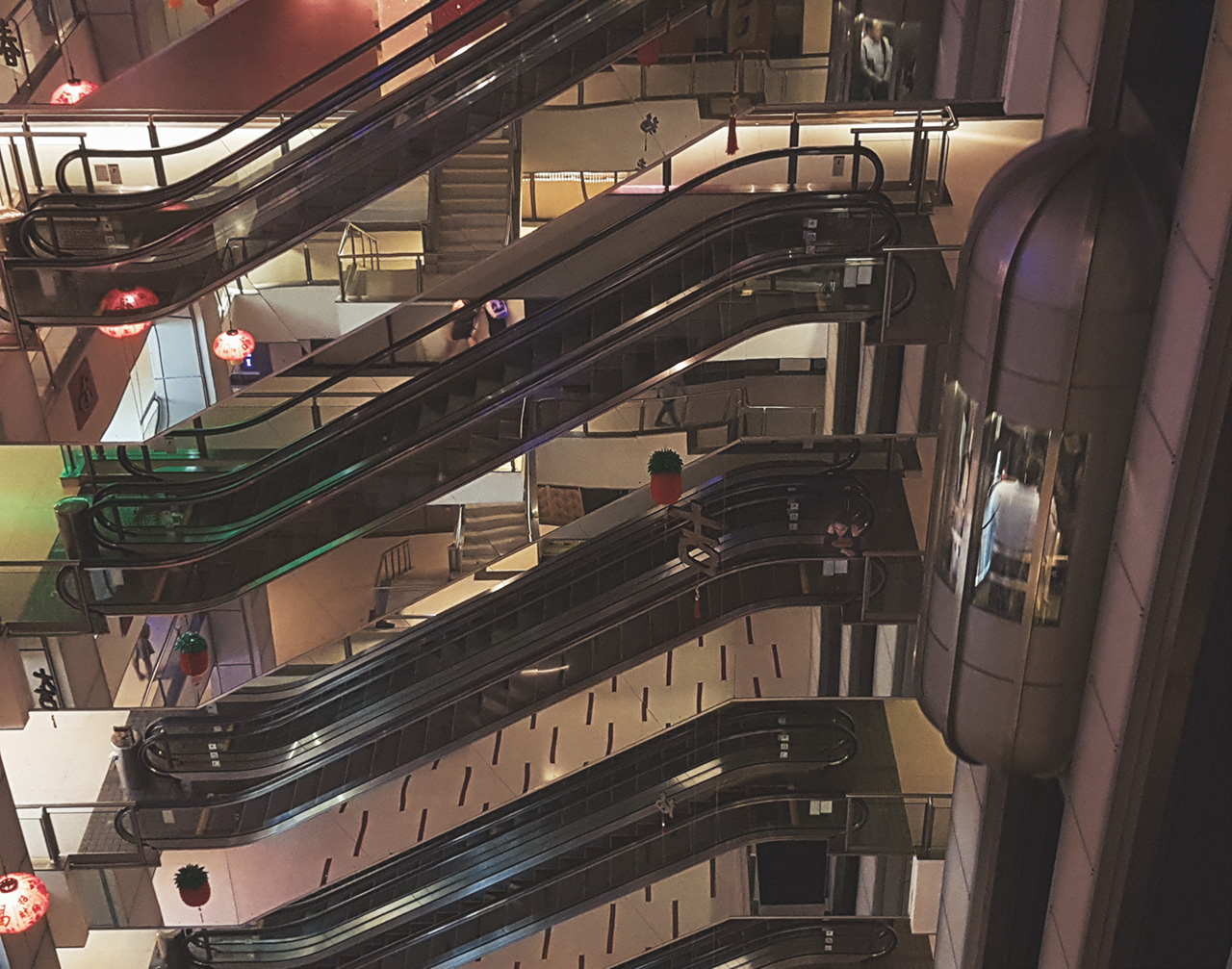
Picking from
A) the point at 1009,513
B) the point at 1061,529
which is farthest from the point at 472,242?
the point at 1061,529

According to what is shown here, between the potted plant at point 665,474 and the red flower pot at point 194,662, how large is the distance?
9.59ft

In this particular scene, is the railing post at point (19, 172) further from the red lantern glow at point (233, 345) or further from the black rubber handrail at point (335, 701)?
the black rubber handrail at point (335, 701)

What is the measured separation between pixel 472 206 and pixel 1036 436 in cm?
373

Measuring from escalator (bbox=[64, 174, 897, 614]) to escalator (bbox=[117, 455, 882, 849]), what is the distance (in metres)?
1.31

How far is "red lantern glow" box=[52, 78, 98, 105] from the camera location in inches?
401

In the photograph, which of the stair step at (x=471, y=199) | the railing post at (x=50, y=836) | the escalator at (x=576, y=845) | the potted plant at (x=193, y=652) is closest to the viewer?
the stair step at (x=471, y=199)

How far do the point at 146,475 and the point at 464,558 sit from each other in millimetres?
1921

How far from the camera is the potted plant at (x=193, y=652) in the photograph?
31.5ft

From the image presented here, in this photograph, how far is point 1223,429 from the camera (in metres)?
5.03

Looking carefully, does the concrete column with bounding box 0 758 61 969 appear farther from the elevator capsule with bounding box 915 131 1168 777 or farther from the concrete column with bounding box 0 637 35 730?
the elevator capsule with bounding box 915 131 1168 777

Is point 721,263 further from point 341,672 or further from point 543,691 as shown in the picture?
point 341,672

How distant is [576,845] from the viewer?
10781 mm

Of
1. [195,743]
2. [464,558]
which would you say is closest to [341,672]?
[195,743]

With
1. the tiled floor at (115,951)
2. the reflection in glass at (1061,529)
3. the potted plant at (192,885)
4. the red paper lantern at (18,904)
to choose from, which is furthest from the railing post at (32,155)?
the tiled floor at (115,951)
